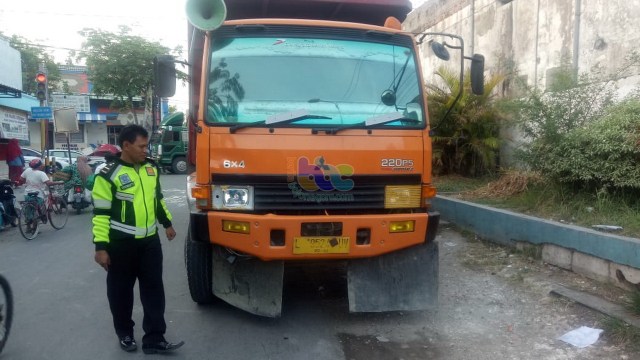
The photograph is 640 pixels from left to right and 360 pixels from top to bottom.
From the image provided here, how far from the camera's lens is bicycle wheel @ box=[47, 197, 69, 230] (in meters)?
9.90

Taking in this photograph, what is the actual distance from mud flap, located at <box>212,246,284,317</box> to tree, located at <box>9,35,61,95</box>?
2917 cm

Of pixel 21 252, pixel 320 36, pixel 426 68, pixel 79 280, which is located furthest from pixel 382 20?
pixel 426 68

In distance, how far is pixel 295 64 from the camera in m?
4.68

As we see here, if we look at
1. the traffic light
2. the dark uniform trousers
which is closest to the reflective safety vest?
the dark uniform trousers

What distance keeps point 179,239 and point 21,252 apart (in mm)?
2281

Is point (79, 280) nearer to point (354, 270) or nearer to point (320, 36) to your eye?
point (354, 270)

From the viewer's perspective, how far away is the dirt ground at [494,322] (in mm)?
4227

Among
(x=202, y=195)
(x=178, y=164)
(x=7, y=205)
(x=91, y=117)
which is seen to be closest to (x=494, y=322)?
(x=202, y=195)

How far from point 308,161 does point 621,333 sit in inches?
109

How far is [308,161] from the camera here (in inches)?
168

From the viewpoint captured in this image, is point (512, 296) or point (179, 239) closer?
point (512, 296)

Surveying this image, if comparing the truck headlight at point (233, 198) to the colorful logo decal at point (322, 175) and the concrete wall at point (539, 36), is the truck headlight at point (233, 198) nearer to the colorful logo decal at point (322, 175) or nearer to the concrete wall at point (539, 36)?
the colorful logo decal at point (322, 175)

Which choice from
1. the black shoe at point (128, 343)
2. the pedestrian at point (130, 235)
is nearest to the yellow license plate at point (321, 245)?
the pedestrian at point (130, 235)

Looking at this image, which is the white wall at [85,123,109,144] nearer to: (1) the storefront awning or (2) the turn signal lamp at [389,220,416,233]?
(1) the storefront awning
